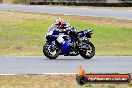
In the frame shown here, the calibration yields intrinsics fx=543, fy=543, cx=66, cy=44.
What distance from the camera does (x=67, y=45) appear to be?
17828mm

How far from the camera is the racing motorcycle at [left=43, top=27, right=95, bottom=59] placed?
17.7 metres

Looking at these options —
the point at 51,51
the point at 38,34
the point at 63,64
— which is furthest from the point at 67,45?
the point at 38,34

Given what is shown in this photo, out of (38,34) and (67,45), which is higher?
(67,45)

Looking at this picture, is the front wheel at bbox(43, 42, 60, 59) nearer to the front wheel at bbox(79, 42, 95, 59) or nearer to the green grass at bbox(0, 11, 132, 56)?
the front wheel at bbox(79, 42, 95, 59)

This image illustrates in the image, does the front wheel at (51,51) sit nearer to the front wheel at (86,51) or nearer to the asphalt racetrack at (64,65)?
the asphalt racetrack at (64,65)

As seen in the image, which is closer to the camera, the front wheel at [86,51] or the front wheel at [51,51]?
the front wheel at [51,51]

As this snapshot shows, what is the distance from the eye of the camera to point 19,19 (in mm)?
37281

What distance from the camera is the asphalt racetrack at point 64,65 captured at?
14289 mm

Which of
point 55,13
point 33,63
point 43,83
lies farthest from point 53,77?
point 55,13

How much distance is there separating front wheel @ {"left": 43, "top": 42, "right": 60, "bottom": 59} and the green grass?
5.10m

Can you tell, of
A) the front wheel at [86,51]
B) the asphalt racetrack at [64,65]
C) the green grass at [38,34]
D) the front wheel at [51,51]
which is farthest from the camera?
the green grass at [38,34]

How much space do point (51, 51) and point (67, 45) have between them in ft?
1.90

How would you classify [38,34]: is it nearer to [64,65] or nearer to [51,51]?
[51,51]

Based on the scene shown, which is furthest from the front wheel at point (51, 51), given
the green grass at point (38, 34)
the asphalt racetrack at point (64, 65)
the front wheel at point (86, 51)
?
the green grass at point (38, 34)
